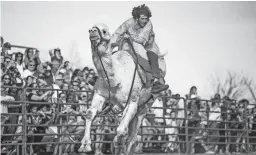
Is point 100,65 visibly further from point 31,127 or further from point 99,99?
point 31,127

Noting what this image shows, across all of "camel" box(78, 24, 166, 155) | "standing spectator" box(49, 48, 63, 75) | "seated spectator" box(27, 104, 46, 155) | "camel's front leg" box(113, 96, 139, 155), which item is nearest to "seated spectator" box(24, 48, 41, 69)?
"standing spectator" box(49, 48, 63, 75)

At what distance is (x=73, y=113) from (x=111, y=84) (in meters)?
3.29

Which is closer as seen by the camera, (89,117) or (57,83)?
(89,117)

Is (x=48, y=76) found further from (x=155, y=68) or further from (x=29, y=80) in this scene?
(x=155, y=68)

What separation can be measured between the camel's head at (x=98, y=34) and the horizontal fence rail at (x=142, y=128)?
127 centimetres

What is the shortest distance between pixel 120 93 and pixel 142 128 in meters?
4.64

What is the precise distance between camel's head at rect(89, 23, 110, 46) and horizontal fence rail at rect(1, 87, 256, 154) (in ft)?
4.16

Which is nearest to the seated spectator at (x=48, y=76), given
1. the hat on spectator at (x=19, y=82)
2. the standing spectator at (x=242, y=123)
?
the hat on spectator at (x=19, y=82)

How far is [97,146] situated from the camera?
13.2m

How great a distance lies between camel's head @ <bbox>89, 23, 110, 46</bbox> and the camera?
9125 millimetres

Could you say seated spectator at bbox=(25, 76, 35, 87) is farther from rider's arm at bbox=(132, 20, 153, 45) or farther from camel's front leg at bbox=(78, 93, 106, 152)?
camel's front leg at bbox=(78, 93, 106, 152)

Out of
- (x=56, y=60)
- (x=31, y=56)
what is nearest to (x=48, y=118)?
(x=31, y=56)

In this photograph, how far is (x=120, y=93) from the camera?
32.3ft

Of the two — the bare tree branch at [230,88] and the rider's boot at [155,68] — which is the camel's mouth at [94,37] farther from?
the bare tree branch at [230,88]
